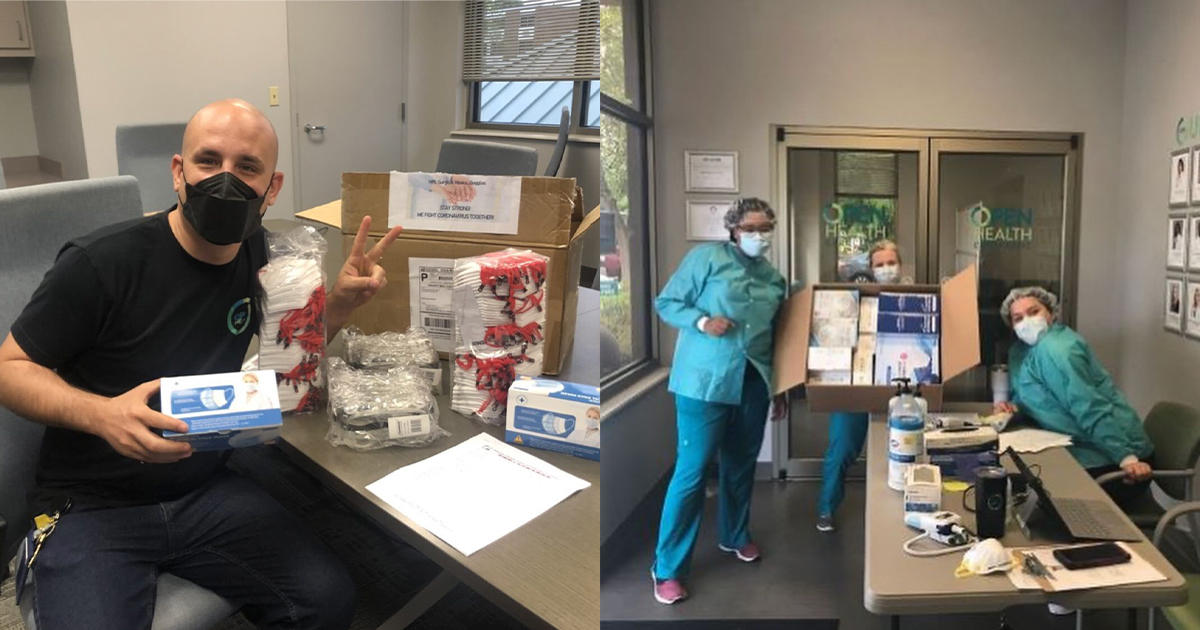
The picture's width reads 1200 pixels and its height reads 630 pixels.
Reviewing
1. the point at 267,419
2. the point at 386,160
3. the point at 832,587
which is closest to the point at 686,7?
the point at 267,419

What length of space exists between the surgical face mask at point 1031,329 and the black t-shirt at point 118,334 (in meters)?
1.39

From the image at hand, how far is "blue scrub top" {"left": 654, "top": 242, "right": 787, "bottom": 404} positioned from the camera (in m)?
1.15

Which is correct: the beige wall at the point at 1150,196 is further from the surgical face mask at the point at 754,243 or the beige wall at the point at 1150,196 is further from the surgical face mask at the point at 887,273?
the surgical face mask at the point at 754,243

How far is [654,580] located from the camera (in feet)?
3.78

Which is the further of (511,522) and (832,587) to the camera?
(832,587)

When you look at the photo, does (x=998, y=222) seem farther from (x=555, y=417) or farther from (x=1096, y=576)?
(x=555, y=417)

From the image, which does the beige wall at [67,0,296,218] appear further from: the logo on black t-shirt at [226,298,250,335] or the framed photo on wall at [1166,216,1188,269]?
the framed photo on wall at [1166,216,1188,269]

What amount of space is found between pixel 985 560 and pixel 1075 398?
1.09 feet

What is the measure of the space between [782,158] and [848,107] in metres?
0.14

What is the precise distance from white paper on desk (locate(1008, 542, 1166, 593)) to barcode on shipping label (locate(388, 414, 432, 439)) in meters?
0.91

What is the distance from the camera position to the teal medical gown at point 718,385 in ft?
3.80

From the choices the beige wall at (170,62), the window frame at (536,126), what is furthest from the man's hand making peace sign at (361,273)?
the beige wall at (170,62)

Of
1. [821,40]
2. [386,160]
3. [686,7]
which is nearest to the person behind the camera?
[686,7]

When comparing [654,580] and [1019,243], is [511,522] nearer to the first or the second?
[654,580]
